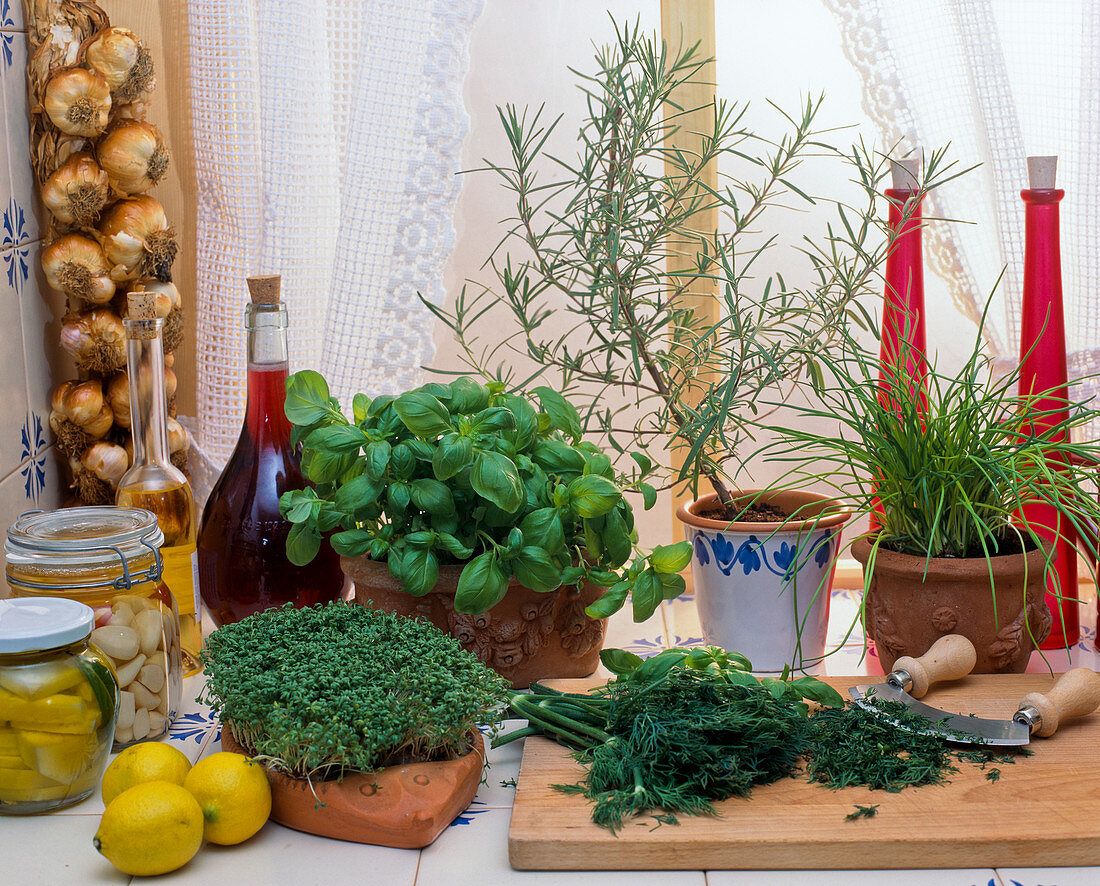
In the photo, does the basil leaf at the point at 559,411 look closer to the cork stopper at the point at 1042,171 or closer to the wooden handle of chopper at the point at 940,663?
the wooden handle of chopper at the point at 940,663

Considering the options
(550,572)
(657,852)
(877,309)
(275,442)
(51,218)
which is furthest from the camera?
(877,309)

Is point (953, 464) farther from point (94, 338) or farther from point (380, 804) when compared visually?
point (94, 338)

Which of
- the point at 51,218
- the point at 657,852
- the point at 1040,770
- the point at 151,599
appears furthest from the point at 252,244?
the point at 1040,770

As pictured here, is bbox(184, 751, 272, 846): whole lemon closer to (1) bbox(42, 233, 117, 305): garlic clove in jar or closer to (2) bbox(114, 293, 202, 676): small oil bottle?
(2) bbox(114, 293, 202, 676): small oil bottle

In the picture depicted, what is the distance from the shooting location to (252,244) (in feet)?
3.64

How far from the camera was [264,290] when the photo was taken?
0.94 metres

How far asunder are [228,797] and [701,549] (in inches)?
18.0

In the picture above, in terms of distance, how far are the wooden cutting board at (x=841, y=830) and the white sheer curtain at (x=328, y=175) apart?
573 millimetres

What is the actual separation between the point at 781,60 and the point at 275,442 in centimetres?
69

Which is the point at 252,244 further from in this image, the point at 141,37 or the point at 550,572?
the point at 550,572

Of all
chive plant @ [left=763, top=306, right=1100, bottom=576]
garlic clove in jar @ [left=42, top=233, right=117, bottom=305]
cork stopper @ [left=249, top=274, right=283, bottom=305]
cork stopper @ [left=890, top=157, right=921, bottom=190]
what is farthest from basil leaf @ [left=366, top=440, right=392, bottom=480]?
cork stopper @ [left=890, top=157, right=921, bottom=190]

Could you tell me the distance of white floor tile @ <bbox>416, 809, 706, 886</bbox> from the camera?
0.65m

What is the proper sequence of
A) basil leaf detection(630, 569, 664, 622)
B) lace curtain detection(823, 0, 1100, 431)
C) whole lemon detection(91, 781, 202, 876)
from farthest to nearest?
lace curtain detection(823, 0, 1100, 431) → basil leaf detection(630, 569, 664, 622) → whole lemon detection(91, 781, 202, 876)

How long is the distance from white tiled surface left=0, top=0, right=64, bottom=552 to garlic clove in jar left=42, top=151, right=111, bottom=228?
0.12 ft
